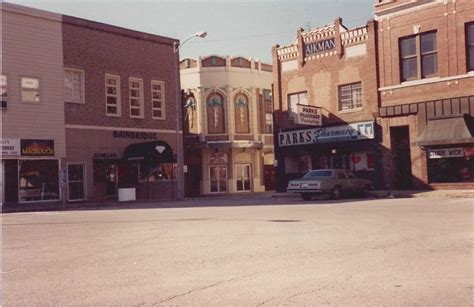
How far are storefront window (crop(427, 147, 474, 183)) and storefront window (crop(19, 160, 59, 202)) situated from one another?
1987 centimetres

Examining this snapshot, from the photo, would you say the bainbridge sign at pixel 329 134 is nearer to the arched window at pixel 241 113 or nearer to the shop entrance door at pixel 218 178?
the arched window at pixel 241 113

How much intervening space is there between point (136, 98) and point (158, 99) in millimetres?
1786

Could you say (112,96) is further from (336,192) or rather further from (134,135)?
(336,192)

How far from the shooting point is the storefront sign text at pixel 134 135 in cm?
3341

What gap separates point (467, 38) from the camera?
28562 millimetres

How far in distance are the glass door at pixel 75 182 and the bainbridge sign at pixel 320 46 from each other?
15655mm

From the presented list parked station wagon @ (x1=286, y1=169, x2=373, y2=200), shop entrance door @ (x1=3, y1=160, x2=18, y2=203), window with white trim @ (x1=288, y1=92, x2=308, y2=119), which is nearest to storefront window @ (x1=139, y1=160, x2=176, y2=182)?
shop entrance door @ (x1=3, y1=160, x2=18, y2=203)

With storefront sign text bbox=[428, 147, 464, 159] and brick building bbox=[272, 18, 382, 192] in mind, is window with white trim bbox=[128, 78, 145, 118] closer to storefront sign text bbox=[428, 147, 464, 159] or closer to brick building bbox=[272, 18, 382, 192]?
brick building bbox=[272, 18, 382, 192]

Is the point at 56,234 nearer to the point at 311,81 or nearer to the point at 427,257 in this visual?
the point at 427,257

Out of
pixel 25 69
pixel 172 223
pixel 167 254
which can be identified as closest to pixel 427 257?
pixel 167 254

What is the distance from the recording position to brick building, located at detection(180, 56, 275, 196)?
4616 centimetres

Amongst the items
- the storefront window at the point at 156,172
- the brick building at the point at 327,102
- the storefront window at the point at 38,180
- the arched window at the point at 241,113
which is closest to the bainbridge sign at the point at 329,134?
the brick building at the point at 327,102

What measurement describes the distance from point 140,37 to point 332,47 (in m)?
11.8

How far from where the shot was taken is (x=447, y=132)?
2800cm
